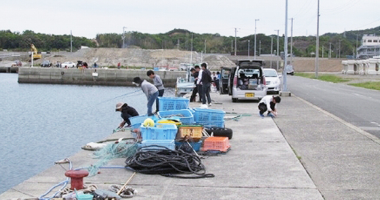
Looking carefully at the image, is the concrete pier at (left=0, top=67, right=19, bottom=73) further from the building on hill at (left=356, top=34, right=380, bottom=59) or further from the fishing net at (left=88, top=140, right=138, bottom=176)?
the fishing net at (left=88, top=140, right=138, bottom=176)

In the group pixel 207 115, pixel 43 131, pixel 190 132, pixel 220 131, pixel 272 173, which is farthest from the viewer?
pixel 43 131

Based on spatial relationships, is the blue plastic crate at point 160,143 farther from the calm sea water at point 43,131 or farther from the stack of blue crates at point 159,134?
the calm sea water at point 43,131

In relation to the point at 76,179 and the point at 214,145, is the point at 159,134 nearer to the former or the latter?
the point at 214,145

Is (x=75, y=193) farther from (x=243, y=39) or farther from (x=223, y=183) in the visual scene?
(x=243, y=39)

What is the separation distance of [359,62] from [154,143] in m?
72.9

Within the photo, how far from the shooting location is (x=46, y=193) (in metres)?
8.23

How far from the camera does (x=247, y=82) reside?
2584 cm

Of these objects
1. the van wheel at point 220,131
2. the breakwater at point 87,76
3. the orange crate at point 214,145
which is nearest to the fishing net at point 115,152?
the orange crate at point 214,145

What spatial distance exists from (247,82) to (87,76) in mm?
54942

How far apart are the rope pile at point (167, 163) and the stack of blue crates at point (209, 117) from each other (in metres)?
3.95

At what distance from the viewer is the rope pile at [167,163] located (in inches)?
375

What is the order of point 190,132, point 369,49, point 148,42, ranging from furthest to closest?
point 148,42, point 369,49, point 190,132

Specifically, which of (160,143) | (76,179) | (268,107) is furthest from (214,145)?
(268,107)

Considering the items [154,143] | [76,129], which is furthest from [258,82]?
[154,143]
